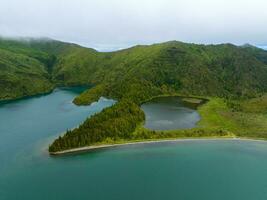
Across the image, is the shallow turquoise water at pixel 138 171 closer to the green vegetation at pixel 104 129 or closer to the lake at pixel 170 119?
the green vegetation at pixel 104 129

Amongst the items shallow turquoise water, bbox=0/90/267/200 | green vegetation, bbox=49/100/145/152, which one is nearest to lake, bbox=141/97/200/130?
green vegetation, bbox=49/100/145/152

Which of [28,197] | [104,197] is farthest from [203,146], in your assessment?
[28,197]

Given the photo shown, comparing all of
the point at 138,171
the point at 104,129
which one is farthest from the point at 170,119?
the point at 138,171

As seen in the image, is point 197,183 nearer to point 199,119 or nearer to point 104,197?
point 104,197

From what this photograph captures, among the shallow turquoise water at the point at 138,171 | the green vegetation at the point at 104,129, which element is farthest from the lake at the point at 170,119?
the shallow turquoise water at the point at 138,171

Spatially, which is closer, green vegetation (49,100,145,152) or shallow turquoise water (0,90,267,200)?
shallow turquoise water (0,90,267,200)

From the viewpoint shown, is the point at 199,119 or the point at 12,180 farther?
the point at 199,119

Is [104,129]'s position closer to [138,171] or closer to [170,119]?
[138,171]

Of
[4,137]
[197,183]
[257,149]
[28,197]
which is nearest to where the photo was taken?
[28,197]

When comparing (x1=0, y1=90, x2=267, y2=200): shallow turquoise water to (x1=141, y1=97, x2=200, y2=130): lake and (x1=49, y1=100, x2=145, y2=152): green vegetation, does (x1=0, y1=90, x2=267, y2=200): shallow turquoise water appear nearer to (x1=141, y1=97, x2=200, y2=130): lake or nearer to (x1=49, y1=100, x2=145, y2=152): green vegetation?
(x1=49, y1=100, x2=145, y2=152): green vegetation
